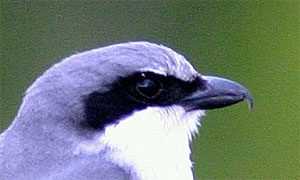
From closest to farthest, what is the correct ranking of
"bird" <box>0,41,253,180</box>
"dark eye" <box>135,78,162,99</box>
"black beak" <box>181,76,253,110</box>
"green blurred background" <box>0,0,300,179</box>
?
"bird" <box>0,41,253,180</box> → "dark eye" <box>135,78,162,99</box> → "black beak" <box>181,76,253,110</box> → "green blurred background" <box>0,0,300,179</box>

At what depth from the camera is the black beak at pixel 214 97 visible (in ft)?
17.2

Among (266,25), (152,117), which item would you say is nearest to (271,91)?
(266,25)

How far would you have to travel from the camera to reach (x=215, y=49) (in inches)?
328

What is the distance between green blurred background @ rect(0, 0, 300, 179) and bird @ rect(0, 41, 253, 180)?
2.97 metres

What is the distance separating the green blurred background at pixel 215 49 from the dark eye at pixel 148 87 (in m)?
2.96

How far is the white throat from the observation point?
16.4ft

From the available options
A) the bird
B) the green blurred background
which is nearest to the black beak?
the bird

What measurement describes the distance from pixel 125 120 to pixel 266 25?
3480 mm

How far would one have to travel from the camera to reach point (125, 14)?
8.25 m

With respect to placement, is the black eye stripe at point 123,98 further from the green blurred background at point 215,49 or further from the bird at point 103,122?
the green blurred background at point 215,49

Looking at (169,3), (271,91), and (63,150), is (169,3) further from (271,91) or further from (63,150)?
(63,150)

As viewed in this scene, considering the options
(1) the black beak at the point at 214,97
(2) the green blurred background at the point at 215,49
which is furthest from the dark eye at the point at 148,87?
(2) the green blurred background at the point at 215,49

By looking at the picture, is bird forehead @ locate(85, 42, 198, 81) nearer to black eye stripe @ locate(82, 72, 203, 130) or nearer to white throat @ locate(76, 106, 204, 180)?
black eye stripe @ locate(82, 72, 203, 130)

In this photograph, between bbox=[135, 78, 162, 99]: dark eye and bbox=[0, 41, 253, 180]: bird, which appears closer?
bbox=[0, 41, 253, 180]: bird
